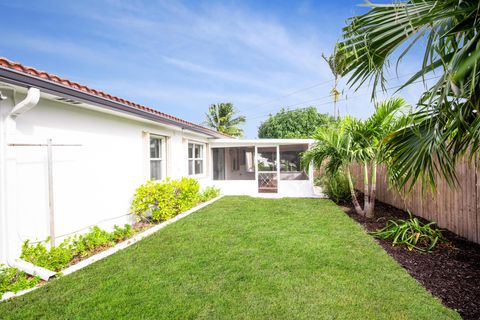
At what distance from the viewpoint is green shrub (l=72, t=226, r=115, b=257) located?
4.70 m

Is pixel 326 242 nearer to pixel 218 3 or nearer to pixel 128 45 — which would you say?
pixel 218 3

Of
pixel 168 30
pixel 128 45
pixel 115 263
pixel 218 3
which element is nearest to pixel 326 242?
pixel 115 263

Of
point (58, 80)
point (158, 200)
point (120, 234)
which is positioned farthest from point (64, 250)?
point (158, 200)

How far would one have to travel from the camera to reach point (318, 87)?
37.0 metres

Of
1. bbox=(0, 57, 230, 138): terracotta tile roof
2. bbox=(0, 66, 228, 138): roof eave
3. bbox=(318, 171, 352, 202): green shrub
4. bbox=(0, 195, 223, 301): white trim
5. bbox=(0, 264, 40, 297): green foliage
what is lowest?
bbox=(0, 195, 223, 301): white trim

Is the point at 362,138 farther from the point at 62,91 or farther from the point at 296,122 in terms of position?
the point at 296,122

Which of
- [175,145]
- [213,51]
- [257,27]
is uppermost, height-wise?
[213,51]

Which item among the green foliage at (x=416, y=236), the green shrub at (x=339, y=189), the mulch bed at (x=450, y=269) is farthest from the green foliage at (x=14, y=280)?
the green shrub at (x=339, y=189)

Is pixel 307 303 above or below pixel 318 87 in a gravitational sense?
below

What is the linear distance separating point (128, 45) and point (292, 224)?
12.9 meters

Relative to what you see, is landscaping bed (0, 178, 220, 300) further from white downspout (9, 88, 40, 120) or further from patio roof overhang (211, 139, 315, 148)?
patio roof overhang (211, 139, 315, 148)

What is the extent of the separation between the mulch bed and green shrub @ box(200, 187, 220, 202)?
6.92 metres

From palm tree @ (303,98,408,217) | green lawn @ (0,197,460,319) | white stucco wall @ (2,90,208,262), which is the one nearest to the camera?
green lawn @ (0,197,460,319)

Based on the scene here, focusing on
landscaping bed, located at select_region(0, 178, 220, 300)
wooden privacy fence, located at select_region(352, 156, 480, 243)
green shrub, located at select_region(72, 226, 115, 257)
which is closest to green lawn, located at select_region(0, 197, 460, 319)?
landscaping bed, located at select_region(0, 178, 220, 300)
